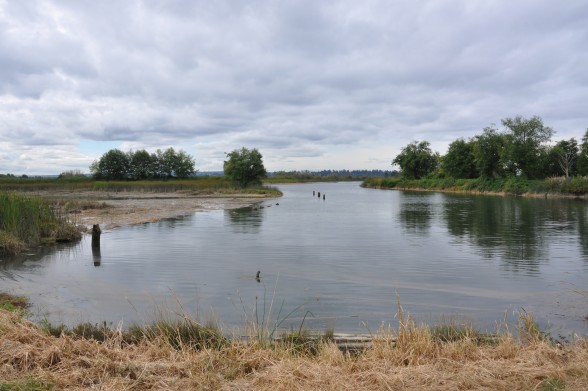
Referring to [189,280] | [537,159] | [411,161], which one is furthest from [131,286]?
[411,161]

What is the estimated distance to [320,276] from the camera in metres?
15.6

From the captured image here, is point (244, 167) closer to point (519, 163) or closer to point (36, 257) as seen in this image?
point (519, 163)

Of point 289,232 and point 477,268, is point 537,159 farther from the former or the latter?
point 477,268

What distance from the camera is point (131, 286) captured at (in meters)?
14.3

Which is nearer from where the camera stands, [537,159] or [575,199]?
[575,199]

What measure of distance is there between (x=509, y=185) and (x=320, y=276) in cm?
6380

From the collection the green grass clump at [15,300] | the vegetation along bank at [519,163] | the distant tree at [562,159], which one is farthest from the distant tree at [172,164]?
the green grass clump at [15,300]

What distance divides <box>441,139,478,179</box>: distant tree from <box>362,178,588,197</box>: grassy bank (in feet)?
9.96

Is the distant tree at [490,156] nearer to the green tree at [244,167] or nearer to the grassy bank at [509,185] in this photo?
the grassy bank at [509,185]

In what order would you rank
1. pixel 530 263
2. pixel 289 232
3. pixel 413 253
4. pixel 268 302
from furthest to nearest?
pixel 289 232 → pixel 413 253 → pixel 530 263 → pixel 268 302

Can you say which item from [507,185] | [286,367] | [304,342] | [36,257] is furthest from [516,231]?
[507,185]

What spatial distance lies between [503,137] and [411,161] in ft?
132

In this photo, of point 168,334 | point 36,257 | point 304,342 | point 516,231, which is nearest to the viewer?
point 168,334

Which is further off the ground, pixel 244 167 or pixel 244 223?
pixel 244 167
